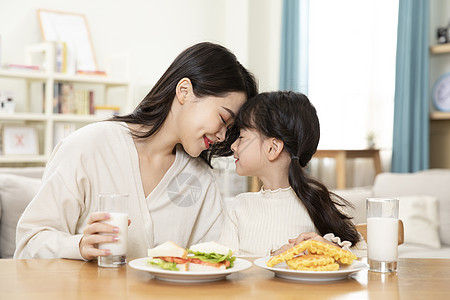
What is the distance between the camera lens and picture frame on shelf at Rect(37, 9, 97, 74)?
4.93 m

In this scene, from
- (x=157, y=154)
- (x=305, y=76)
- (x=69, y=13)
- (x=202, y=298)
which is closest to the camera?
(x=202, y=298)

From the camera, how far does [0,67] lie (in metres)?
4.55

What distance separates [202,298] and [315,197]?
733 mm

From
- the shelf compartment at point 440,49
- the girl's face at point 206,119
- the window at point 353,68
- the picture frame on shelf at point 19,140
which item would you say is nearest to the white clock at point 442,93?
the shelf compartment at point 440,49

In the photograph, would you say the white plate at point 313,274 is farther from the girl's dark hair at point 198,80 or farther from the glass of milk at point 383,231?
the girl's dark hair at point 198,80

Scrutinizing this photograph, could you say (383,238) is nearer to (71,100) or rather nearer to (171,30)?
(71,100)

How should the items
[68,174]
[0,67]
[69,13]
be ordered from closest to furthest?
1. [68,174]
2. [0,67]
3. [69,13]

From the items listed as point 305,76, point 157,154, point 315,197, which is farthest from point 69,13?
point 315,197

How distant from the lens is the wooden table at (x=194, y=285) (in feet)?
3.03

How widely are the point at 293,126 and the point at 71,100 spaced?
3545 millimetres

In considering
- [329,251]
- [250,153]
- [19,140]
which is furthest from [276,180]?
[19,140]

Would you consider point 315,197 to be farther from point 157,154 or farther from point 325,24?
point 325,24

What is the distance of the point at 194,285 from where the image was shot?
100cm

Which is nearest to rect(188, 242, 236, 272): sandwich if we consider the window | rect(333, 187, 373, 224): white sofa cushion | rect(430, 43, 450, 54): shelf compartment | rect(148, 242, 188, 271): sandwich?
rect(148, 242, 188, 271): sandwich
